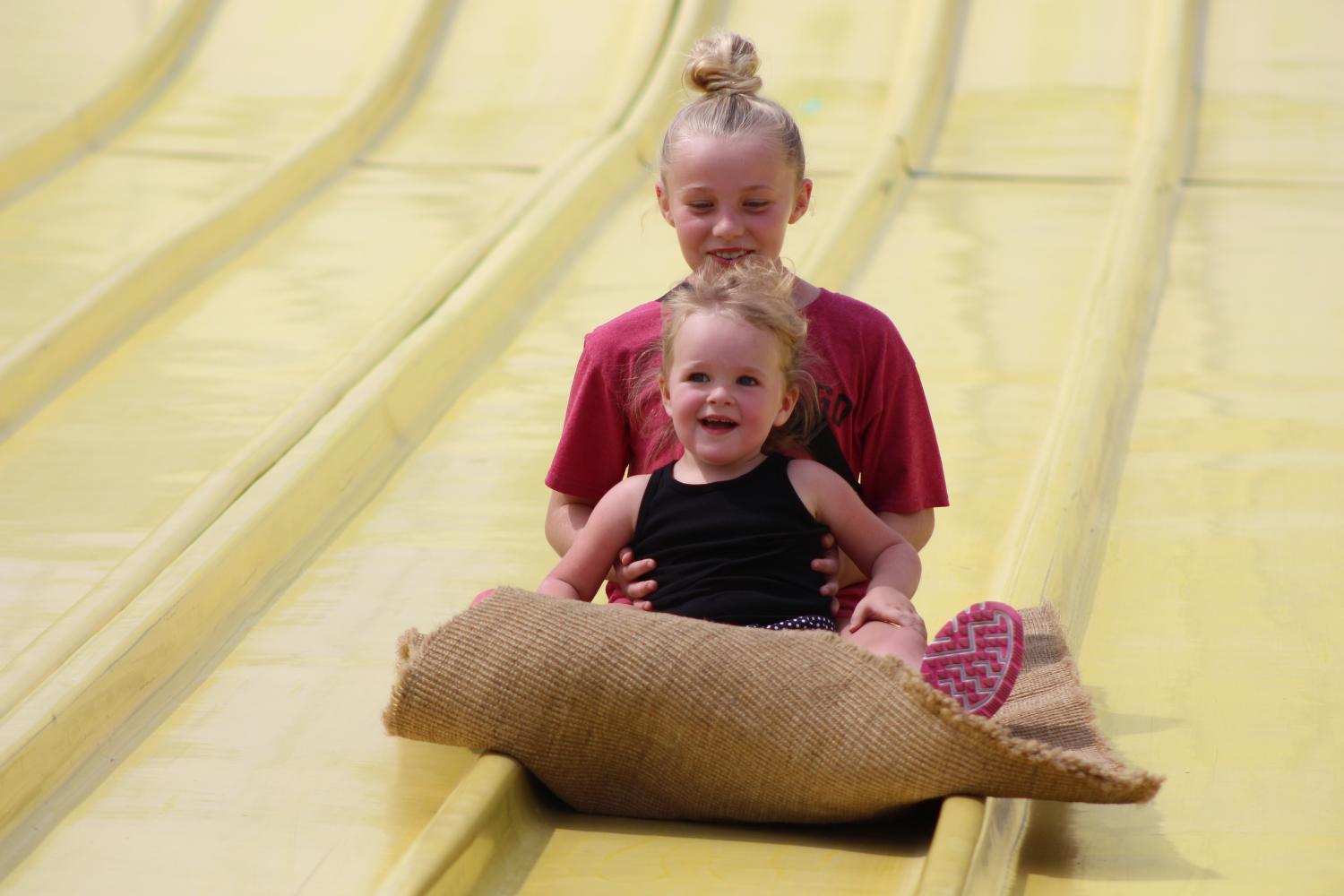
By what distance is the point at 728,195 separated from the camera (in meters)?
1.76

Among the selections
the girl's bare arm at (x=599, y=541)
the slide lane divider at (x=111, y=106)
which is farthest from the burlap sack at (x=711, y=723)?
the slide lane divider at (x=111, y=106)

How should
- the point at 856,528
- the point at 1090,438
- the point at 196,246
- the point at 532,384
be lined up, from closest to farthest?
the point at 856,528, the point at 1090,438, the point at 532,384, the point at 196,246

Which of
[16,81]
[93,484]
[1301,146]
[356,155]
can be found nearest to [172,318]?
[93,484]

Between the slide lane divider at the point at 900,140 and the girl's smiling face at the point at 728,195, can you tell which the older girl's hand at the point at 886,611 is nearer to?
the girl's smiling face at the point at 728,195

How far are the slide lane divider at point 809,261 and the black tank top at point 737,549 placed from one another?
24 centimetres

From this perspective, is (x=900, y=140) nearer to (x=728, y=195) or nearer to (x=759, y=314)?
(x=728, y=195)

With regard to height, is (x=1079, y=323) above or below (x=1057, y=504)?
above

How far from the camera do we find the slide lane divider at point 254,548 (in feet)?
5.41

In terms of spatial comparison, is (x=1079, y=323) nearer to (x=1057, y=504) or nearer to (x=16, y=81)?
(x=1057, y=504)

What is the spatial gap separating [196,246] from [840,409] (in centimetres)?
181

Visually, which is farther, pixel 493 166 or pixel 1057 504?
pixel 493 166

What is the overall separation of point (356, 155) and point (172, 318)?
0.94m

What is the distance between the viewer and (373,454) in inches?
96.4

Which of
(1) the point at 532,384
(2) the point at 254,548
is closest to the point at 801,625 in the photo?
(2) the point at 254,548
